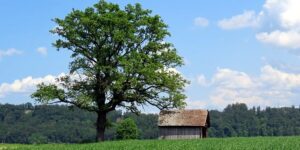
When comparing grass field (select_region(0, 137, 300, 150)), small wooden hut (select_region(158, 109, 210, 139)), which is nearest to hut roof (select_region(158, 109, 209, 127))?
small wooden hut (select_region(158, 109, 210, 139))

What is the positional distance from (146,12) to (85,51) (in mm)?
6686

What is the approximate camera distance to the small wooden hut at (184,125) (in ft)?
212

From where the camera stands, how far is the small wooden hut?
64.6 meters

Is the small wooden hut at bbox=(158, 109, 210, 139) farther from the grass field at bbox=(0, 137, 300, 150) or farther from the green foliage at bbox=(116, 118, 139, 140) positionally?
the grass field at bbox=(0, 137, 300, 150)

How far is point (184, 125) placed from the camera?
64.6m

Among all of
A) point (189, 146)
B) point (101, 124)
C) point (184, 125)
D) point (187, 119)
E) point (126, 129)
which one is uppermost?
point (187, 119)

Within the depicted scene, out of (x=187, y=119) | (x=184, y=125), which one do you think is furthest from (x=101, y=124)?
(x=187, y=119)

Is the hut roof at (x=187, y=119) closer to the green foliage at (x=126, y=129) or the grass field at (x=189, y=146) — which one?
the green foliage at (x=126, y=129)

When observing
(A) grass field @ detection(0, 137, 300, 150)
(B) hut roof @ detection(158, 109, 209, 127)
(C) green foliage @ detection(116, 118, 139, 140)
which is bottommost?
(A) grass field @ detection(0, 137, 300, 150)

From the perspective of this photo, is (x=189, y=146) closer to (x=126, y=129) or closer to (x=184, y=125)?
(x=126, y=129)

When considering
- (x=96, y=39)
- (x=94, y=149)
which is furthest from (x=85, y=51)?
(x=94, y=149)

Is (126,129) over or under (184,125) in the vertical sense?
under

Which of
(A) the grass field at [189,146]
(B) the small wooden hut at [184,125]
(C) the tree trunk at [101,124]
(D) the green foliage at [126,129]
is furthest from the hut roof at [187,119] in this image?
(A) the grass field at [189,146]

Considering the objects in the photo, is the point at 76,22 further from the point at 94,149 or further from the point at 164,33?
the point at 94,149
